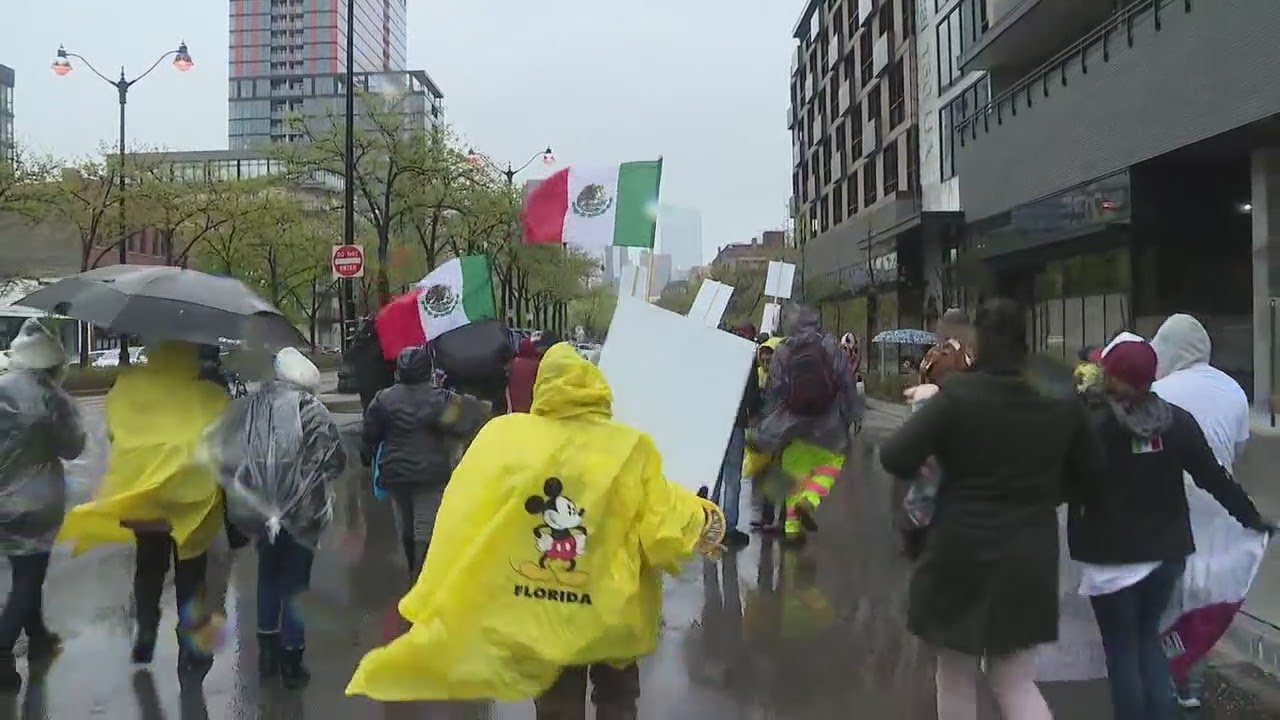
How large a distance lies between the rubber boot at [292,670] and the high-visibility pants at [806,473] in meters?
4.73

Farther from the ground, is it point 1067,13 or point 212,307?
point 1067,13

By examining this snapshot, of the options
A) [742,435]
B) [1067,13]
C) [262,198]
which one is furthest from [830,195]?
[742,435]

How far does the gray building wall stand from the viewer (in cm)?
1695

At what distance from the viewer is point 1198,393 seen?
482cm

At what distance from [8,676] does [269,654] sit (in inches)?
49.5

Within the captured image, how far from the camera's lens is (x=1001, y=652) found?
12.2ft

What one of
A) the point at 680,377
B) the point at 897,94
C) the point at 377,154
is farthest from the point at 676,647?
the point at 897,94

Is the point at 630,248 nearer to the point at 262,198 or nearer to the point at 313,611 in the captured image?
the point at 313,611

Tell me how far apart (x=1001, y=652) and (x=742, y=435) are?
19.6 ft

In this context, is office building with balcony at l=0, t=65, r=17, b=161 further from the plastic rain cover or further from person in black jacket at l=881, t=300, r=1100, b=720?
person in black jacket at l=881, t=300, r=1100, b=720

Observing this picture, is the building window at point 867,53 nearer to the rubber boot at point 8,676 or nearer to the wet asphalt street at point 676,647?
the wet asphalt street at point 676,647

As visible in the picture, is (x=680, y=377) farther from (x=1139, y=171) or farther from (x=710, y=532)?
(x=1139, y=171)

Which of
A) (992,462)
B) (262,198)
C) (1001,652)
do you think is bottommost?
(1001,652)

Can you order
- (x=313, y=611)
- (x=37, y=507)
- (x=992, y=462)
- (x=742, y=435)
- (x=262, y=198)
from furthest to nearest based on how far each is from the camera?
(x=262, y=198), (x=742, y=435), (x=313, y=611), (x=37, y=507), (x=992, y=462)
